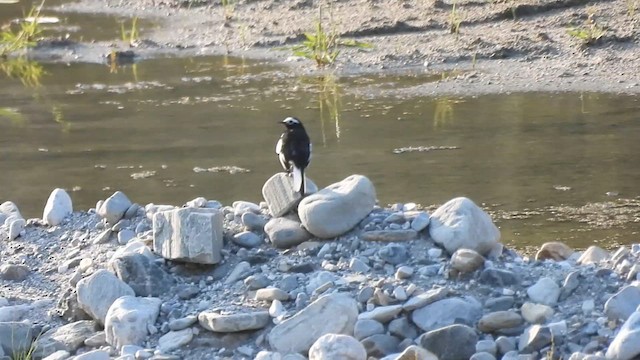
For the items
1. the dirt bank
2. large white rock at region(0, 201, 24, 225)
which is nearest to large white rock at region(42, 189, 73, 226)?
large white rock at region(0, 201, 24, 225)

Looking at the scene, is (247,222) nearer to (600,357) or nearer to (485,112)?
(600,357)

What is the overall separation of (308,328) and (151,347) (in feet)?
2.32

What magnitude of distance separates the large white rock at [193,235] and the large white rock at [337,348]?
1.05 meters

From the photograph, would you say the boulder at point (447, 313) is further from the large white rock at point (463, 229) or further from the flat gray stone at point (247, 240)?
the flat gray stone at point (247, 240)

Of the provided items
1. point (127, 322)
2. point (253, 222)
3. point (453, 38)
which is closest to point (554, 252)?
point (253, 222)

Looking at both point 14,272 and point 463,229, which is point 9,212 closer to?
point 14,272

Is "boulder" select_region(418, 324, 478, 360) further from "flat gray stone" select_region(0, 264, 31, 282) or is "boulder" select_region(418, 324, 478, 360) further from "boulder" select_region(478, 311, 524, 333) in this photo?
"flat gray stone" select_region(0, 264, 31, 282)

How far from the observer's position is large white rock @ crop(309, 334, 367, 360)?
A: 4.70 metres

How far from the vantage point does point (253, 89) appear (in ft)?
38.1

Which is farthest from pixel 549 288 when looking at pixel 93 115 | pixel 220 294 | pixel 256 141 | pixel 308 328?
pixel 93 115

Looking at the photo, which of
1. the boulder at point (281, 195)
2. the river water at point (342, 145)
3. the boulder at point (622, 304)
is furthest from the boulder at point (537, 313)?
the river water at point (342, 145)

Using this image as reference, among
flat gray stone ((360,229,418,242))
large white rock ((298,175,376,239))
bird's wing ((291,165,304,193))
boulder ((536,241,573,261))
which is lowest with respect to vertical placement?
boulder ((536,241,573,261))

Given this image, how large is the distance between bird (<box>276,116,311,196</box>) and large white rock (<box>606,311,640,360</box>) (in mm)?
1928

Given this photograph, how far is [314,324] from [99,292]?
1092 millimetres
